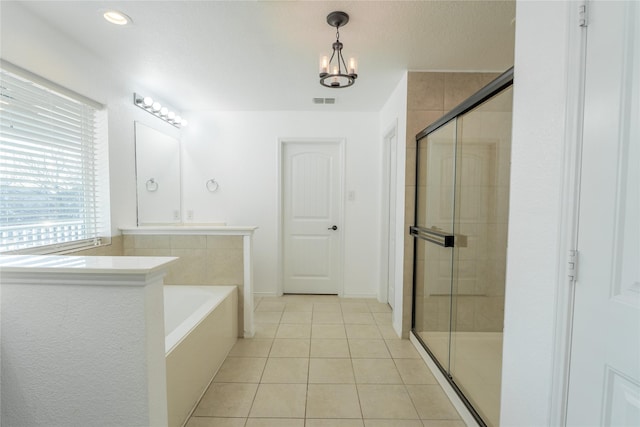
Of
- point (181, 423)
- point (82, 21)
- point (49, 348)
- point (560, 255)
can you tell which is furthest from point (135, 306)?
point (82, 21)

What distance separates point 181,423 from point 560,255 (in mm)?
1893

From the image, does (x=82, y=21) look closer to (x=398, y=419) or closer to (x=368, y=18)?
(x=368, y=18)

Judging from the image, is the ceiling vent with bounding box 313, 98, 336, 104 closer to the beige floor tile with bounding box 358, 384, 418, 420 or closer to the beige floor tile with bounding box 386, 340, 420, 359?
the beige floor tile with bounding box 386, 340, 420, 359

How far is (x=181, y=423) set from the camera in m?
1.48

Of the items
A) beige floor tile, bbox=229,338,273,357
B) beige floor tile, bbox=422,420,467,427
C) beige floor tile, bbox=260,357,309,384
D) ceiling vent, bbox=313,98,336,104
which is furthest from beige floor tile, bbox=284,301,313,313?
ceiling vent, bbox=313,98,336,104

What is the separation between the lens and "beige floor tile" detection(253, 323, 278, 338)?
8.17 feet

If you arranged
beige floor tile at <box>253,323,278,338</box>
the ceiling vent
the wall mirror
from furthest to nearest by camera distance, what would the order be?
the ceiling vent, the wall mirror, beige floor tile at <box>253,323,278,338</box>

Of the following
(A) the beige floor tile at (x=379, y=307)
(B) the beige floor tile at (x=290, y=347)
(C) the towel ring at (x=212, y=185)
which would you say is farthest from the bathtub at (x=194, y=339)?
(A) the beige floor tile at (x=379, y=307)

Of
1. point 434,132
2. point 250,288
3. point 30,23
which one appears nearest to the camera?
point 30,23

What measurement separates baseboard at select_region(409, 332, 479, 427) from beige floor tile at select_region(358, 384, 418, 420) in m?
0.25

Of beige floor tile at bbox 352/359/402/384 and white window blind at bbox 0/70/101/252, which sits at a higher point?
white window blind at bbox 0/70/101/252

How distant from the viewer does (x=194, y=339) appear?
1640 millimetres

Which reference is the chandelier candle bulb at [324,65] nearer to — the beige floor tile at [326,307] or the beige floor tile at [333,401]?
the beige floor tile at [333,401]

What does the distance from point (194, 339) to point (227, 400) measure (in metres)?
0.43
